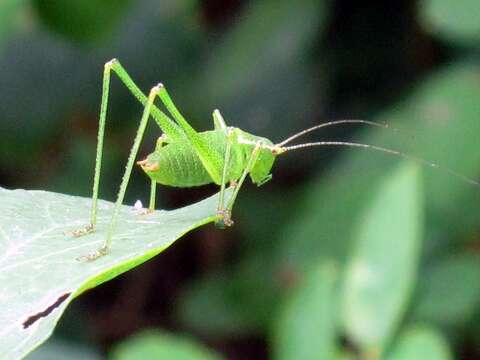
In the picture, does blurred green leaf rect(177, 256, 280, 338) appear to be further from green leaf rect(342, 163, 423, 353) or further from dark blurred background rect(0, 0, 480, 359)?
green leaf rect(342, 163, 423, 353)

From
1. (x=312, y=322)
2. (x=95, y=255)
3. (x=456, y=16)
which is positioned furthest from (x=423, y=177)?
(x=95, y=255)

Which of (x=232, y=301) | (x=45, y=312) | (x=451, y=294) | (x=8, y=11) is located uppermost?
(x=8, y=11)

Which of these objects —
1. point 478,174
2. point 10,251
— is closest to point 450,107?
point 478,174

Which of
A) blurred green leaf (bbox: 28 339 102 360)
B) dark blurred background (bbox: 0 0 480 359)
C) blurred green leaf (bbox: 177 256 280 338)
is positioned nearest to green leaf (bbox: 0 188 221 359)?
blurred green leaf (bbox: 28 339 102 360)

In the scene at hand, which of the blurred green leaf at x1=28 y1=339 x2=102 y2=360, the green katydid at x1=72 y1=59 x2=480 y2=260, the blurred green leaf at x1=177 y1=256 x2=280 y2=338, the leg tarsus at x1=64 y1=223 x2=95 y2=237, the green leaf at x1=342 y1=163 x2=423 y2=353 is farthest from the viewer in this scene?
the blurred green leaf at x1=177 y1=256 x2=280 y2=338

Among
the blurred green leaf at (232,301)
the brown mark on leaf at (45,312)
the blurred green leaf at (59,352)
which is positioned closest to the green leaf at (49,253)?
the brown mark on leaf at (45,312)

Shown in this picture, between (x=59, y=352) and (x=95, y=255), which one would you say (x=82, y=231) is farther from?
(x=59, y=352)
